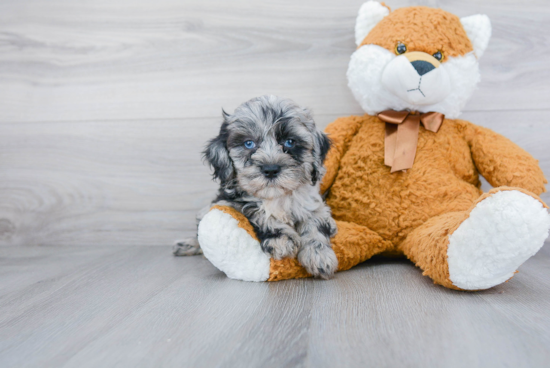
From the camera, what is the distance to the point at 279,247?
4.50 ft

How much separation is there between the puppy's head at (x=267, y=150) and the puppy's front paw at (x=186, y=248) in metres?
0.59

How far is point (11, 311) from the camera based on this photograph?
1259mm

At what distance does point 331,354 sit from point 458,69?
120cm

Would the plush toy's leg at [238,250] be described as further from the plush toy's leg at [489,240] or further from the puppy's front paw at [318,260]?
the plush toy's leg at [489,240]

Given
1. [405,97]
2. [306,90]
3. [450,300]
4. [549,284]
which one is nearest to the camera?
[450,300]

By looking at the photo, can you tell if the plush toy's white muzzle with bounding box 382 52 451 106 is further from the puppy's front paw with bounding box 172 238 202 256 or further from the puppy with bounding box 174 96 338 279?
the puppy's front paw with bounding box 172 238 202 256

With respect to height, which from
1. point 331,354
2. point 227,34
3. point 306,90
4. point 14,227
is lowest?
point 14,227

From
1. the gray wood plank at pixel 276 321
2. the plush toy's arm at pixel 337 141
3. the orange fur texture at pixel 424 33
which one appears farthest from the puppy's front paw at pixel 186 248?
the orange fur texture at pixel 424 33

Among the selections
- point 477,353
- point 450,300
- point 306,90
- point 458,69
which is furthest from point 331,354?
point 306,90

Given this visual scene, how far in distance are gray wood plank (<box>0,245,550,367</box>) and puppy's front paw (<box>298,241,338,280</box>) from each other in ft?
0.12

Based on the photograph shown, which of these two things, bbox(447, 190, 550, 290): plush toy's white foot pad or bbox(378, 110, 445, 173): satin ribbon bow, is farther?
bbox(378, 110, 445, 173): satin ribbon bow

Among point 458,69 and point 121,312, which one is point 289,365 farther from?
point 458,69

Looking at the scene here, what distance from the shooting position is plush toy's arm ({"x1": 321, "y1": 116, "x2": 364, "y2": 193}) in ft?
5.54

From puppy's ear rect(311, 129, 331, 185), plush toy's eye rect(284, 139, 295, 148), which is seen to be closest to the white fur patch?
puppy's ear rect(311, 129, 331, 185)
